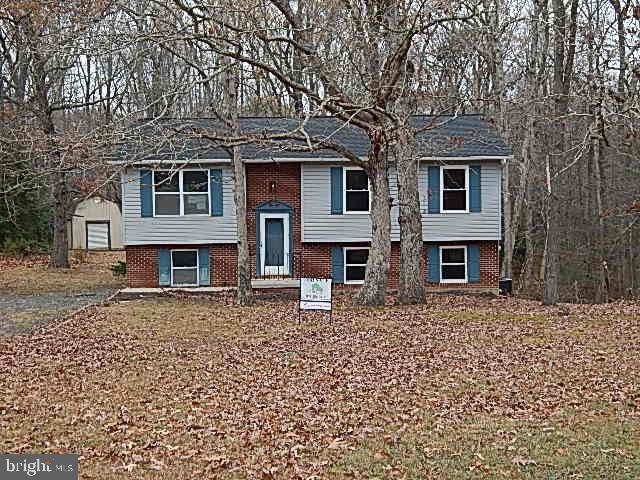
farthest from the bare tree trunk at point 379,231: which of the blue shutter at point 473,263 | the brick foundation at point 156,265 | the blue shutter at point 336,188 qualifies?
the brick foundation at point 156,265

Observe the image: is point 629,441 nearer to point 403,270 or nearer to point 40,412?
point 40,412

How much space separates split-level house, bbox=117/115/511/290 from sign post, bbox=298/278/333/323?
927 cm

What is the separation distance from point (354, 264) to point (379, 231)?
6.20 m

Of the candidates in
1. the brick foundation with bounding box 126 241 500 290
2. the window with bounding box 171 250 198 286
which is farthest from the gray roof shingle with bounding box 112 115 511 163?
the window with bounding box 171 250 198 286

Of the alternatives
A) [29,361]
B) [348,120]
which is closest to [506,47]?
[348,120]

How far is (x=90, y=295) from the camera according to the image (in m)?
24.8

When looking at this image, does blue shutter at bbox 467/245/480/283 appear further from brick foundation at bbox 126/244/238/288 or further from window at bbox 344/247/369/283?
brick foundation at bbox 126/244/238/288

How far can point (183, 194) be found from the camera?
1020 inches

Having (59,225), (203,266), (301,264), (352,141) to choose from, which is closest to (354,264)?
(301,264)

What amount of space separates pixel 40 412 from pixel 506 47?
21156 mm

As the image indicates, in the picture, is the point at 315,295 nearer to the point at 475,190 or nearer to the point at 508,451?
the point at 508,451

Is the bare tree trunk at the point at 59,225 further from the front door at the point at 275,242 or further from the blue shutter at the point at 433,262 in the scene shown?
the blue shutter at the point at 433,262

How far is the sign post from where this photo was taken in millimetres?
16031

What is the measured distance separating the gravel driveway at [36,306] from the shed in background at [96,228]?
Answer: 23796 mm
